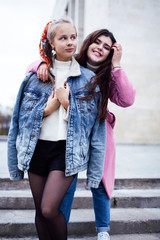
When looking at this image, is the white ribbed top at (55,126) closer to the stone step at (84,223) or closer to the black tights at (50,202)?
the black tights at (50,202)

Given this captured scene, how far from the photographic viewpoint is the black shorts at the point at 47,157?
5.83ft

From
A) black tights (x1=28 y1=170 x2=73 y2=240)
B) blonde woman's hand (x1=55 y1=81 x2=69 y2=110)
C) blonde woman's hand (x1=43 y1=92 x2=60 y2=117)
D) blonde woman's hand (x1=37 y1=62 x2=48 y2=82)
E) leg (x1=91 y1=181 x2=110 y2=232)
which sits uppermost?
blonde woman's hand (x1=37 y1=62 x2=48 y2=82)

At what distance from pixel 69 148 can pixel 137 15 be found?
32.7 feet

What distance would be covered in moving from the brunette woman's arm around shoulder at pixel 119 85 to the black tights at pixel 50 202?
774mm

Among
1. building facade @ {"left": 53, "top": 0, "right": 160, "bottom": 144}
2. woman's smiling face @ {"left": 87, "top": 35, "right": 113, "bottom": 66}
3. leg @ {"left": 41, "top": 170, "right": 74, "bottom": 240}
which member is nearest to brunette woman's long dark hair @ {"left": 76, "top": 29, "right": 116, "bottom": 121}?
woman's smiling face @ {"left": 87, "top": 35, "right": 113, "bottom": 66}

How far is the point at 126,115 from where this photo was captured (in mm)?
10500

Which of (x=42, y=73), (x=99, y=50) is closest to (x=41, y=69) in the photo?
(x=42, y=73)

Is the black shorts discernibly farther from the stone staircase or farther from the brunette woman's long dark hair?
the stone staircase

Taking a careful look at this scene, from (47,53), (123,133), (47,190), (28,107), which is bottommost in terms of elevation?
(123,133)

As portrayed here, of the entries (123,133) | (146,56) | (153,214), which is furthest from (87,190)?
(146,56)

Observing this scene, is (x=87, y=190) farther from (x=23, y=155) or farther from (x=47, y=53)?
(x=47, y=53)

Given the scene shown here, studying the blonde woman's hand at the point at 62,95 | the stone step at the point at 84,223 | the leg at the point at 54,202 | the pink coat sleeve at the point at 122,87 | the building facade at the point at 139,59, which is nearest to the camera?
the leg at the point at 54,202

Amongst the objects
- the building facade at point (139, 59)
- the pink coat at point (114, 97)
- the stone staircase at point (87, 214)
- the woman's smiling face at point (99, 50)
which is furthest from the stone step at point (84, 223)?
the building facade at point (139, 59)

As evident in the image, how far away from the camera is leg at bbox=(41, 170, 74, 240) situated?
166cm
